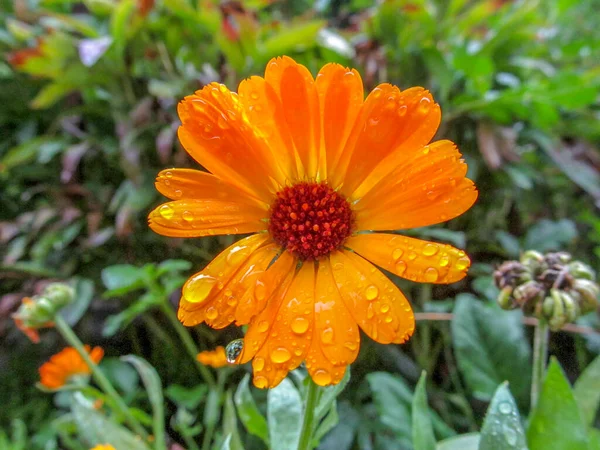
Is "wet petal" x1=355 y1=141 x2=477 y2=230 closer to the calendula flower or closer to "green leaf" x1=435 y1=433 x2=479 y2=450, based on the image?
the calendula flower

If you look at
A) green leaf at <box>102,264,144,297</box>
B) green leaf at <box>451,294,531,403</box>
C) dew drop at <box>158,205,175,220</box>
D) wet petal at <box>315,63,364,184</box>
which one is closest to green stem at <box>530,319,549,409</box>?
green leaf at <box>451,294,531,403</box>

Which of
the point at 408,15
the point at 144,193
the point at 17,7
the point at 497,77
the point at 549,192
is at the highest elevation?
the point at 17,7

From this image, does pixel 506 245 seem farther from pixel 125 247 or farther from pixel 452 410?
pixel 125 247

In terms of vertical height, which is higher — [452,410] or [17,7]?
[17,7]

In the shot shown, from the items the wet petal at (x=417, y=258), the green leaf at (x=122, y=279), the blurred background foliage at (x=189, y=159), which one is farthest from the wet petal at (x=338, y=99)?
the blurred background foliage at (x=189, y=159)

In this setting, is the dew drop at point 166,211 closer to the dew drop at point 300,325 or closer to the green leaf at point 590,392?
the dew drop at point 300,325

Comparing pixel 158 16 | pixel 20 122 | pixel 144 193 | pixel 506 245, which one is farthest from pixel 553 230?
pixel 20 122

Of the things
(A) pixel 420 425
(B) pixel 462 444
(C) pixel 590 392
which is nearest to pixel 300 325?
(A) pixel 420 425

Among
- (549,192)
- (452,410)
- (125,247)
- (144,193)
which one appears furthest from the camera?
(549,192)
